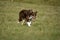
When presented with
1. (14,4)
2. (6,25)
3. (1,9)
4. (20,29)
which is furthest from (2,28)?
(14,4)

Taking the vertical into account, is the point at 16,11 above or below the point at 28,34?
above

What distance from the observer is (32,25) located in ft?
4.97

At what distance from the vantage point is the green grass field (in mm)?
1409

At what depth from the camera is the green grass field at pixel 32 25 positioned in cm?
141

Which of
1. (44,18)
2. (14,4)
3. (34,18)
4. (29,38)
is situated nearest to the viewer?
(29,38)

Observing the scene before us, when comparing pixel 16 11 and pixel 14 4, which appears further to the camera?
pixel 14 4

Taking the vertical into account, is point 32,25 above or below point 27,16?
below

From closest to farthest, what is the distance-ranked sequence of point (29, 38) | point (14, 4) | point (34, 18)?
1. point (29, 38)
2. point (34, 18)
3. point (14, 4)

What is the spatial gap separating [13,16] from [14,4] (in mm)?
231

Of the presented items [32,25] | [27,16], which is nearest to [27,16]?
[27,16]

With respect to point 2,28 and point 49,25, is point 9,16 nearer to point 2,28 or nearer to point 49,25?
point 2,28

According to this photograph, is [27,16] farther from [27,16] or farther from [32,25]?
[32,25]

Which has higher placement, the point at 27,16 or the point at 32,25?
the point at 27,16

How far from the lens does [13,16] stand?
62.6 inches
